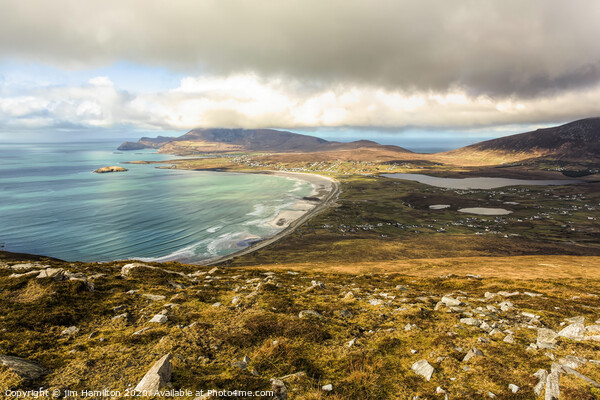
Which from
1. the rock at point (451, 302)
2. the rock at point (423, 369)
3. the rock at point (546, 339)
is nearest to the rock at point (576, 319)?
the rock at point (546, 339)

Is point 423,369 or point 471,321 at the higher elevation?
point 423,369

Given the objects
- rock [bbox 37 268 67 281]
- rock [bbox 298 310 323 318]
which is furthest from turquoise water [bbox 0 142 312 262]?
rock [bbox 298 310 323 318]

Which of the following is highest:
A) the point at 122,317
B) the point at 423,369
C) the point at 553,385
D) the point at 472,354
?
the point at 553,385

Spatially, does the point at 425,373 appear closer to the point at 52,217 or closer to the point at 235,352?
the point at 235,352

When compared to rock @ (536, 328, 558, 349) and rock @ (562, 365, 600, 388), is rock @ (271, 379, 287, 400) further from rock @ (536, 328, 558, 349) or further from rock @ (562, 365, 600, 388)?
rock @ (536, 328, 558, 349)

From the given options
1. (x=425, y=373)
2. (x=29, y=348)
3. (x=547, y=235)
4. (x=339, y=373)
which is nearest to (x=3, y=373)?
(x=29, y=348)

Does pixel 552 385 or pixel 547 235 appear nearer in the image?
pixel 552 385

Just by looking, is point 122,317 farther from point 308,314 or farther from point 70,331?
point 308,314

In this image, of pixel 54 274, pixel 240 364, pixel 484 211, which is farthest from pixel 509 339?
pixel 484 211
